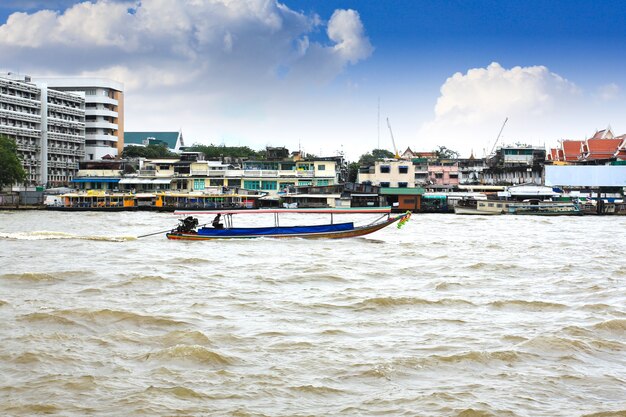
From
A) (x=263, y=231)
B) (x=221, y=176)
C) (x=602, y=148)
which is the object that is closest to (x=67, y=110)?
(x=221, y=176)

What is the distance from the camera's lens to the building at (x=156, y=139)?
252 feet

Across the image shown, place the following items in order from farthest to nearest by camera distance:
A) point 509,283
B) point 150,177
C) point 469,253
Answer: point 150,177 < point 469,253 < point 509,283

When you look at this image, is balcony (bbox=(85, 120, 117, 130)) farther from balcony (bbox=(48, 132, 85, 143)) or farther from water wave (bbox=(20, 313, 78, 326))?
water wave (bbox=(20, 313, 78, 326))

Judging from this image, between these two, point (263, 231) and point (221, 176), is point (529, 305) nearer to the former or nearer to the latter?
point (263, 231)

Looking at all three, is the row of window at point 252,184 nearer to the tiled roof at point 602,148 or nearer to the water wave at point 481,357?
the tiled roof at point 602,148

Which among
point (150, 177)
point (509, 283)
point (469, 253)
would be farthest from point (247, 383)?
point (150, 177)

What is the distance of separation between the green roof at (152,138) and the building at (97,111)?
408 inches

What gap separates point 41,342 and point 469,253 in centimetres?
1406

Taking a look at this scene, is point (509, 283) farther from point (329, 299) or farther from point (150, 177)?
point (150, 177)

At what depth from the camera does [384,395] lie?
7215 millimetres

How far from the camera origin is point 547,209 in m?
44.8

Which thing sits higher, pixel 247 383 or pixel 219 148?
pixel 219 148

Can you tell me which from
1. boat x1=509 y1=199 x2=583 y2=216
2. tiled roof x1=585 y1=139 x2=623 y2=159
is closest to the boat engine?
boat x1=509 y1=199 x2=583 y2=216

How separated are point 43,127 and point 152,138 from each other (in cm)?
1862
